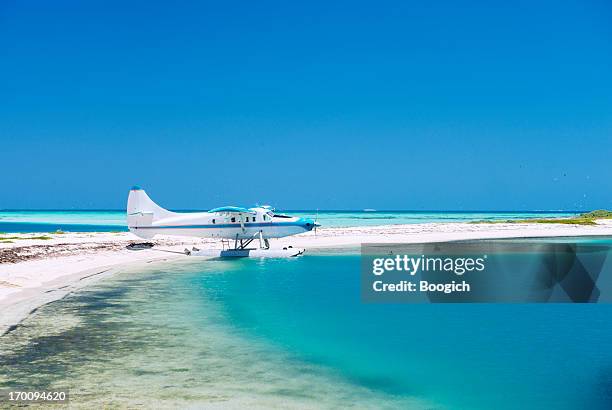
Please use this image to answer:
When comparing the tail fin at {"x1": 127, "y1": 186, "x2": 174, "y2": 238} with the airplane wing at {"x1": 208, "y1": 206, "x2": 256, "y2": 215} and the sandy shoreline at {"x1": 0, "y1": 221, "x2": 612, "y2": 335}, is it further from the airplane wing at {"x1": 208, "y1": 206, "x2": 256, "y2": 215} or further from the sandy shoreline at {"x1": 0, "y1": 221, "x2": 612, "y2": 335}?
the airplane wing at {"x1": 208, "y1": 206, "x2": 256, "y2": 215}

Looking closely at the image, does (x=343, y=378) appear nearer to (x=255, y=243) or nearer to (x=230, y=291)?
(x=230, y=291)

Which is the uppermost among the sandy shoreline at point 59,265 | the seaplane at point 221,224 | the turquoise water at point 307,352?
the seaplane at point 221,224

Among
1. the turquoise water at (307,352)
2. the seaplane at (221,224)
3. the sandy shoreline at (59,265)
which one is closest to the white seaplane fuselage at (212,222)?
the seaplane at (221,224)

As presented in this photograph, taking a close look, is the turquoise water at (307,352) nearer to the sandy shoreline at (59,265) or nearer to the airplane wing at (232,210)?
the sandy shoreline at (59,265)

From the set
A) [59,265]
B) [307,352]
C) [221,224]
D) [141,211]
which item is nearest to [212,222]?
[221,224]

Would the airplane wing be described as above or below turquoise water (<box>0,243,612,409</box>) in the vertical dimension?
above

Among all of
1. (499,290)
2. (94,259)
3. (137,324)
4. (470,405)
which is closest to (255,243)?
(94,259)

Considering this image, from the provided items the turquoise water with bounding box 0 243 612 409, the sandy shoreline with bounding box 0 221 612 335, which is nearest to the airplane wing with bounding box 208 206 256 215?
the sandy shoreline with bounding box 0 221 612 335
